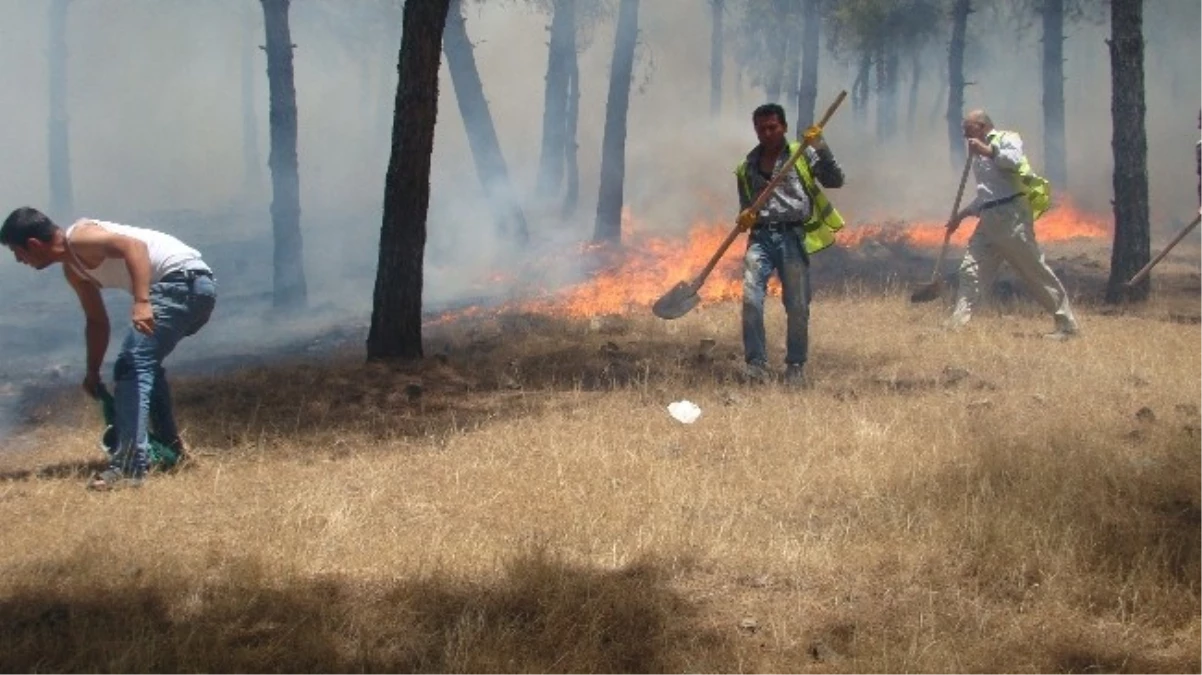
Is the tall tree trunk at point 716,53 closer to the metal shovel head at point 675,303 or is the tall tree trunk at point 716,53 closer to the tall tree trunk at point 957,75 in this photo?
the tall tree trunk at point 957,75

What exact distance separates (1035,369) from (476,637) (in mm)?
5554

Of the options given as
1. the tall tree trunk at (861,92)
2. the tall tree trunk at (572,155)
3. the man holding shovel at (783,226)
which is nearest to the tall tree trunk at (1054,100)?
the tall tree trunk at (861,92)

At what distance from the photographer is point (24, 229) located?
18.2 ft

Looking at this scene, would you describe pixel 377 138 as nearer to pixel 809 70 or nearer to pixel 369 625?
pixel 809 70

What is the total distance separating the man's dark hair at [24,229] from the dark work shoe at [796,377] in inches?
183

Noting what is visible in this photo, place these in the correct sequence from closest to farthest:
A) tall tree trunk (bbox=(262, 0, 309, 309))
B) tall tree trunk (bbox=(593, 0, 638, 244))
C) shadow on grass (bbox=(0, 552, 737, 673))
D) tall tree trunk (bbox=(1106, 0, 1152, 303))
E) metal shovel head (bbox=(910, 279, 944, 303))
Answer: shadow on grass (bbox=(0, 552, 737, 673))
metal shovel head (bbox=(910, 279, 944, 303))
tall tree trunk (bbox=(1106, 0, 1152, 303))
tall tree trunk (bbox=(262, 0, 309, 309))
tall tree trunk (bbox=(593, 0, 638, 244))

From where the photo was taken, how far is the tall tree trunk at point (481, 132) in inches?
809

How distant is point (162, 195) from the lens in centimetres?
4269

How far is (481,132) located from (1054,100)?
13.4 metres

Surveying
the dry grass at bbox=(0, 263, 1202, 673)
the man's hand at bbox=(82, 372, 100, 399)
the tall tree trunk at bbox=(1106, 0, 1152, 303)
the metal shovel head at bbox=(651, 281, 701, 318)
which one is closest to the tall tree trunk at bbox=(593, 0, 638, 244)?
the tall tree trunk at bbox=(1106, 0, 1152, 303)

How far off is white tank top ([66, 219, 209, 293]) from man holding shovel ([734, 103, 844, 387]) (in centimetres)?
362

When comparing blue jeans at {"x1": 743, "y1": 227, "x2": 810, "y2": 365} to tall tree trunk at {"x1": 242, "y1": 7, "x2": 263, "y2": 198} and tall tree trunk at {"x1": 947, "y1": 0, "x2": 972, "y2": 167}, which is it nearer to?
tall tree trunk at {"x1": 947, "y1": 0, "x2": 972, "y2": 167}

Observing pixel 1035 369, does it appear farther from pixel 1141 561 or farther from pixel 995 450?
pixel 1141 561

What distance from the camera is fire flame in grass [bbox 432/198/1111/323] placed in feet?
47.3
